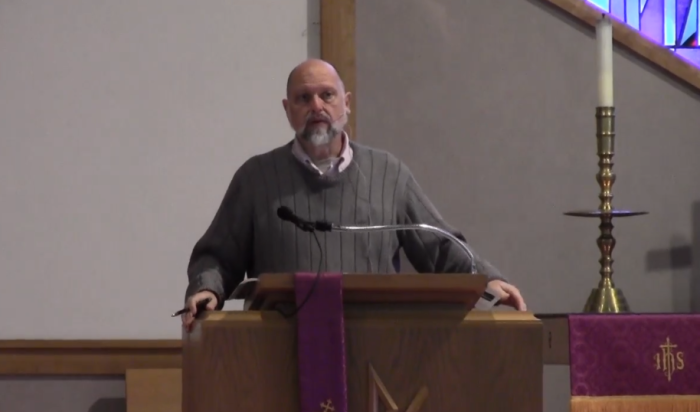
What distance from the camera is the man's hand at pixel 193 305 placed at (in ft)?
7.42

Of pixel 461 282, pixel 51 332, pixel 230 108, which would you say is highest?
pixel 230 108

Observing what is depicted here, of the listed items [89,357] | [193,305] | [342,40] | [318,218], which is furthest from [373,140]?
[193,305]

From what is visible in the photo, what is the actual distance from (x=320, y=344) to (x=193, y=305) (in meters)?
0.42

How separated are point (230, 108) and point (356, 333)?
2.24 meters

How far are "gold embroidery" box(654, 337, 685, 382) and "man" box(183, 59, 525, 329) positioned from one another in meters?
0.65

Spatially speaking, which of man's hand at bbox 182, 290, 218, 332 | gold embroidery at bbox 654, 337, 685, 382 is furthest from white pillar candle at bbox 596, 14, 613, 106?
man's hand at bbox 182, 290, 218, 332

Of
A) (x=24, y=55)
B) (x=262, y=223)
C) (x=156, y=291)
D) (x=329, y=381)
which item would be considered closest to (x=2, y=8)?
(x=24, y=55)

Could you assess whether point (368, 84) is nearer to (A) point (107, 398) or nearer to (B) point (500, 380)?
(A) point (107, 398)

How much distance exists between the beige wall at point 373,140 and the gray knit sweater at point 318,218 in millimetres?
1147

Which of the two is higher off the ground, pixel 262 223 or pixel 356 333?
pixel 262 223

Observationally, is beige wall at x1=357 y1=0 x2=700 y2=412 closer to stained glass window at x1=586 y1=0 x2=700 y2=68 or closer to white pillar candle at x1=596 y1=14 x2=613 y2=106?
stained glass window at x1=586 y1=0 x2=700 y2=68

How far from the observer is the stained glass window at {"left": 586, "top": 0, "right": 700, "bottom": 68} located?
14.1 feet

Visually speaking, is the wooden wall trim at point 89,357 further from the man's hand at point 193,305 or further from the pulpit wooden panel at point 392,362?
the pulpit wooden panel at point 392,362

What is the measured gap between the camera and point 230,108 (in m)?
4.11
